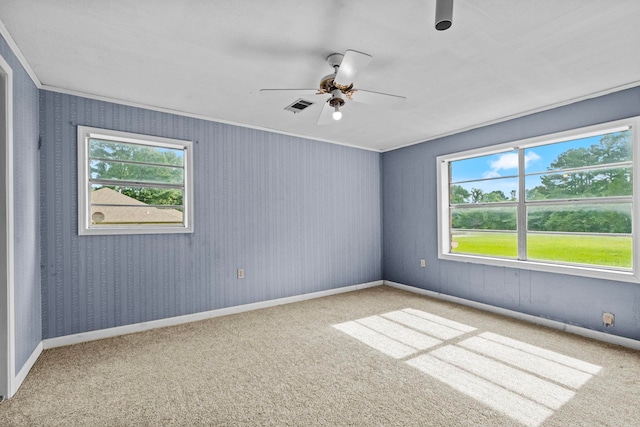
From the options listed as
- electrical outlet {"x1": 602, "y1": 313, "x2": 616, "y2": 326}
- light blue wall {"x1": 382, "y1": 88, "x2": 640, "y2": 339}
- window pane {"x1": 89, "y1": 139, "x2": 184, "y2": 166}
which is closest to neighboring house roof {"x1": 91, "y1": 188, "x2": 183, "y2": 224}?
window pane {"x1": 89, "y1": 139, "x2": 184, "y2": 166}

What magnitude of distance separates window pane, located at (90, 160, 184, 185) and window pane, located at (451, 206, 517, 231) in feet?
12.6

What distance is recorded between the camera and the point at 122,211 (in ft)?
10.7

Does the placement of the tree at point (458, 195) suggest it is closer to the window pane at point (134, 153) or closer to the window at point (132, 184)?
the window at point (132, 184)

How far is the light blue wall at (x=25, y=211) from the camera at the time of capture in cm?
223

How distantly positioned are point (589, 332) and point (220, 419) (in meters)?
3.50

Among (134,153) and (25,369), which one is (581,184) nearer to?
(134,153)

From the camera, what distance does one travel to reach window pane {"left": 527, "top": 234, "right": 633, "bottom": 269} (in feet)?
10.6

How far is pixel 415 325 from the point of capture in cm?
340

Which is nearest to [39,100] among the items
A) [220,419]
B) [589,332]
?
[220,419]

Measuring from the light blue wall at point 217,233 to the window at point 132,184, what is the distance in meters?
0.08

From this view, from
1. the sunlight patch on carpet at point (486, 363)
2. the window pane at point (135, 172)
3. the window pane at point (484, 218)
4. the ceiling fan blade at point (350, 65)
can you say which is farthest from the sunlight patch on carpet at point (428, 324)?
the window pane at point (135, 172)

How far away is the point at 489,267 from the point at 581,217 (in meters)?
1.63

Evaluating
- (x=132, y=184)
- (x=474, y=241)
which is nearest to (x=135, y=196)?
(x=132, y=184)

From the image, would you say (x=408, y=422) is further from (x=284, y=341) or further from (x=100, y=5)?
(x=100, y=5)
